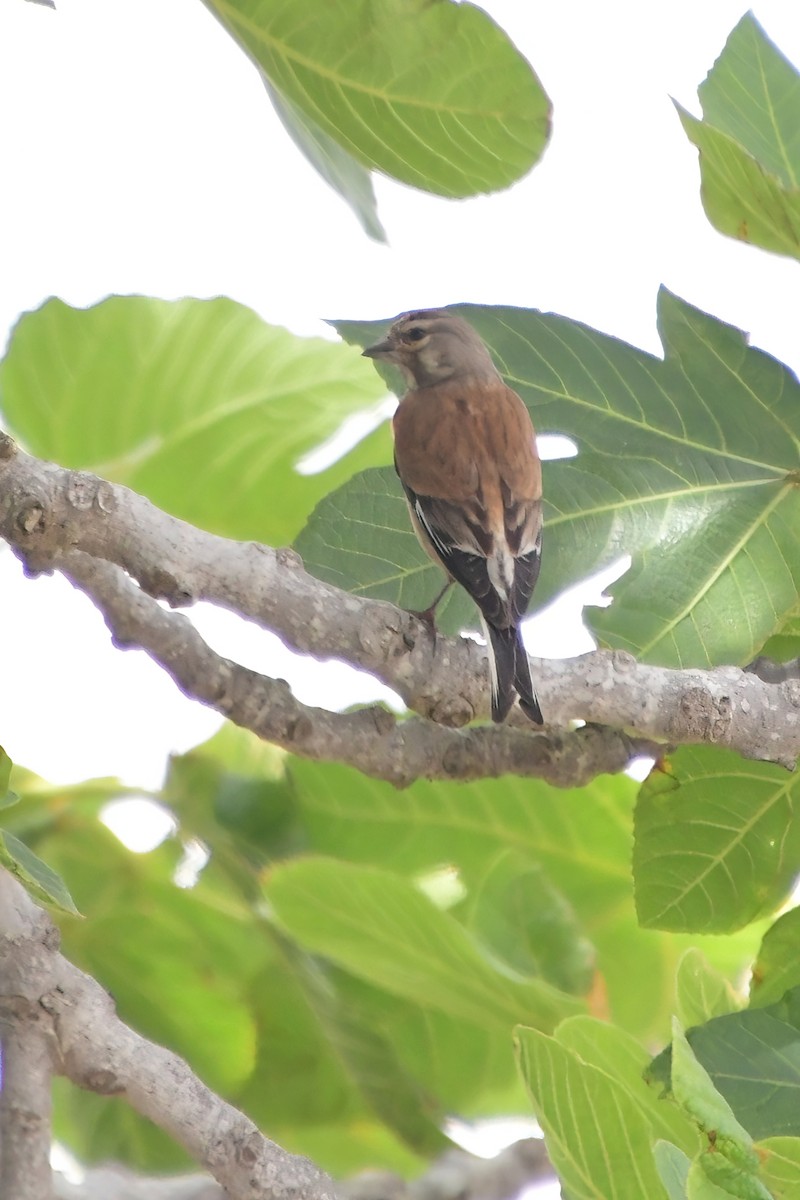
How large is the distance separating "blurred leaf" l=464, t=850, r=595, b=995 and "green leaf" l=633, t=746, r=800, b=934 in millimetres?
344

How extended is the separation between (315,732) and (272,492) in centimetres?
135

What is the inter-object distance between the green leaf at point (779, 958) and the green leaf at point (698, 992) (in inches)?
2.2

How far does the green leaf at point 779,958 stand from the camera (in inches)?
89.0

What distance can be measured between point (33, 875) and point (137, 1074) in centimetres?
26

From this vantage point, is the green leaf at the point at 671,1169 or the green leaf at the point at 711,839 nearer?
the green leaf at the point at 671,1169

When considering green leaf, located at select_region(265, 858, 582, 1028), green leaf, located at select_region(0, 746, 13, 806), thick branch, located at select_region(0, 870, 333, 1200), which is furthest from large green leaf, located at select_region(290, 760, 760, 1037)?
thick branch, located at select_region(0, 870, 333, 1200)

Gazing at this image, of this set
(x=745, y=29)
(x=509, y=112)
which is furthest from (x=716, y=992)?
(x=745, y=29)

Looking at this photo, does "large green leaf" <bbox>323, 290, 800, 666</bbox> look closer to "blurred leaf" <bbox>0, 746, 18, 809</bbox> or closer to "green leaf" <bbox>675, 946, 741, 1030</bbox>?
"green leaf" <bbox>675, 946, 741, 1030</bbox>

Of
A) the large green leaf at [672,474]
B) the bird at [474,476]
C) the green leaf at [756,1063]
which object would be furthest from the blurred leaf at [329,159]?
the green leaf at [756,1063]

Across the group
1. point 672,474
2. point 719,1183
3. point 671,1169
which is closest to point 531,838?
point 672,474

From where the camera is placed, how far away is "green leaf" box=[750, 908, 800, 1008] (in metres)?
2.26

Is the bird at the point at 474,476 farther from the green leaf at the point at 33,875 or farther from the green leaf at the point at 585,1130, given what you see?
the green leaf at the point at 33,875

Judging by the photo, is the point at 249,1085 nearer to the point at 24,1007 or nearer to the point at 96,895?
the point at 96,895

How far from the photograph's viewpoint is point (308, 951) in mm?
2848
